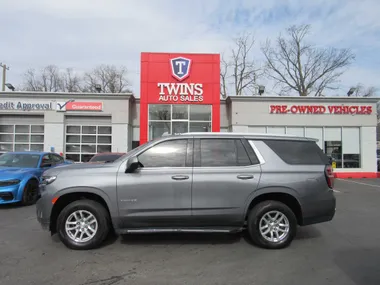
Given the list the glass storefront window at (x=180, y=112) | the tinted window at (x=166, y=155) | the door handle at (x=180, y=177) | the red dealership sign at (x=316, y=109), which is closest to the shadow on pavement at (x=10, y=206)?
the tinted window at (x=166, y=155)

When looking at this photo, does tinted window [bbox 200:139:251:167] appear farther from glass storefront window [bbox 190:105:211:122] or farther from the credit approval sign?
the credit approval sign

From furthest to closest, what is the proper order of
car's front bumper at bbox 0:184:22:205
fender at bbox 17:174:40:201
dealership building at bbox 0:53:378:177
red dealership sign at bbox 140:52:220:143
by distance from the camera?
dealership building at bbox 0:53:378:177, red dealership sign at bbox 140:52:220:143, fender at bbox 17:174:40:201, car's front bumper at bbox 0:184:22:205

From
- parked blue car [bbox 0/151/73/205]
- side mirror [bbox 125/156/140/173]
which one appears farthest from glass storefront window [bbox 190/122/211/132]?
side mirror [bbox 125/156/140/173]

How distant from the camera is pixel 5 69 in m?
38.3

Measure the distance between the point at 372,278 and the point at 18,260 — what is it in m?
4.87

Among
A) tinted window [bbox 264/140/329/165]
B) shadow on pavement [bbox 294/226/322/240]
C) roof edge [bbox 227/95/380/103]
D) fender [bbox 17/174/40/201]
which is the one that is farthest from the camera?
roof edge [bbox 227/95/380/103]

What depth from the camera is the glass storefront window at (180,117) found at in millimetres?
17750

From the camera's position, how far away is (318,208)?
505 centimetres

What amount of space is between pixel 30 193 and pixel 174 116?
400 inches

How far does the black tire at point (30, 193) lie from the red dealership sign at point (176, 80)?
8.71 meters

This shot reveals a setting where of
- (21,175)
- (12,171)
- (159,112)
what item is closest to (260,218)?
(21,175)

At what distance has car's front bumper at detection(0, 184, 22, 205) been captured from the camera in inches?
316

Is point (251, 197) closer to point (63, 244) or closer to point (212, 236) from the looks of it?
point (212, 236)

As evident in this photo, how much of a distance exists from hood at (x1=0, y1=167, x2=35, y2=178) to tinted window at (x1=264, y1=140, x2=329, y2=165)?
22.7 ft
